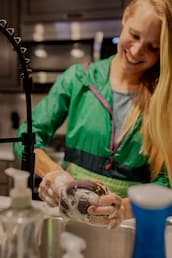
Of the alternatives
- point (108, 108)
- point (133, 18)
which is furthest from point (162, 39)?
point (108, 108)

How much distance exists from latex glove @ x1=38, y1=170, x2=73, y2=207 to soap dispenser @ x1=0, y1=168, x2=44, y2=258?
0.56 ft

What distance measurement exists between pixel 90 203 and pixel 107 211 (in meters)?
0.04

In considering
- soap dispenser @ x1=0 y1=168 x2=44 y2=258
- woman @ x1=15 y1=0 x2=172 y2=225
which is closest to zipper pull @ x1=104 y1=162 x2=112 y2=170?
woman @ x1=15 y1=0 x2=172 y2=225

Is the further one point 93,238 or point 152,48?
point 152,48

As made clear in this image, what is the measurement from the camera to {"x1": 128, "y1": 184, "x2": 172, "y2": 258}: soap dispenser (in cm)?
54

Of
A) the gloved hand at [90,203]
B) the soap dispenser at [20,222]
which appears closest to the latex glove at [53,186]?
the gloved hand at [90,203]

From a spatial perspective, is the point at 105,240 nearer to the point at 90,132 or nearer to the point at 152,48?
the point at 90,132

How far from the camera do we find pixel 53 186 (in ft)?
2.65

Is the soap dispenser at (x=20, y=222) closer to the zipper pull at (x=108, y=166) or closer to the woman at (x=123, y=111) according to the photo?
the woman at (x=123, y=111)

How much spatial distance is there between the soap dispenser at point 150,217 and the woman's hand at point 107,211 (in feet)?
0.59

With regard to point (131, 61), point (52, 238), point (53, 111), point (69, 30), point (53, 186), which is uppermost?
point (69, 30)

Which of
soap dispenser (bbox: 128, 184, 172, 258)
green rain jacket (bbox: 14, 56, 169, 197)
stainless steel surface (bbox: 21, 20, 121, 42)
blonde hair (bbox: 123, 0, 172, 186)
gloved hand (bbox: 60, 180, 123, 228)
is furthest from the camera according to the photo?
stainless steel surface (bbox: 21, 20, 121, 42)

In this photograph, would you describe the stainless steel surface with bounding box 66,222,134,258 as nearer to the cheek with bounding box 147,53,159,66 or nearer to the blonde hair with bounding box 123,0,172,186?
the blonde hair with bounding box 123,0,172,186

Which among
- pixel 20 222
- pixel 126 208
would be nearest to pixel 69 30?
pixel 126 208
